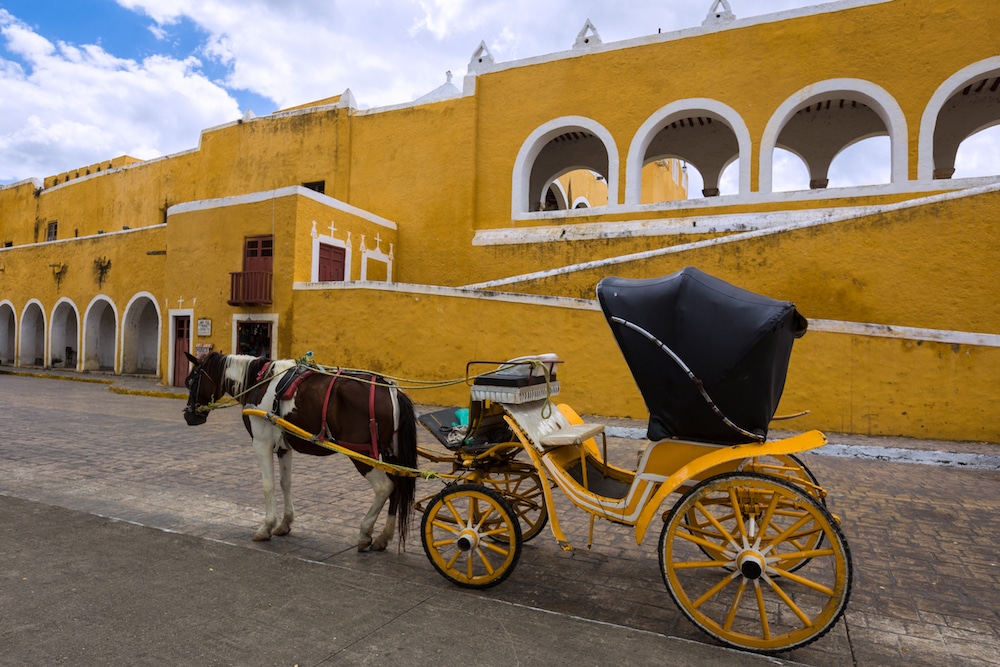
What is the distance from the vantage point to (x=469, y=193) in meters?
17.0

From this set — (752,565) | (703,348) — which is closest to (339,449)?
(703,348)

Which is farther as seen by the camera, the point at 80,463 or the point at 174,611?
the point at 80,463

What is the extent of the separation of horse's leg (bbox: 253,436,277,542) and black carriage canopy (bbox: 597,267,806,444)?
2.83 metres

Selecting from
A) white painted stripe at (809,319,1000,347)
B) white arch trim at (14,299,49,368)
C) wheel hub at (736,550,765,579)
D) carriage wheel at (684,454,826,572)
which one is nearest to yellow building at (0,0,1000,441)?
white painted stripe at (809,319,1000,347)

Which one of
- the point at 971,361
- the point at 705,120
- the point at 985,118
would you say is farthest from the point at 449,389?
the point at 985,118

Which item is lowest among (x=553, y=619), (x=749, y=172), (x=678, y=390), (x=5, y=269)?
(x=553, y=619)

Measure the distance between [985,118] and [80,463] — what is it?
2089cm

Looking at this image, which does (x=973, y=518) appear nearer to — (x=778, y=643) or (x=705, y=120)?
(x=778, y=643)

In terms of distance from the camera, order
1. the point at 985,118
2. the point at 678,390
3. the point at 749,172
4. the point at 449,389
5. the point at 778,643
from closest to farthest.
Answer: the point at 778,643, the point at 678,390, the point at 449,389, the point at 749,172, the point at 985,118

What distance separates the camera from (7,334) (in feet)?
83.1

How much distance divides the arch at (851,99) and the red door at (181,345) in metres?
15.1

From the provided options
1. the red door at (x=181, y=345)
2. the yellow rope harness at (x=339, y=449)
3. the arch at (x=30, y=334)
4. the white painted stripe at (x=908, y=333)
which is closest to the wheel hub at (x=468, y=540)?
the yellow rope harness at (x=339, y=449)

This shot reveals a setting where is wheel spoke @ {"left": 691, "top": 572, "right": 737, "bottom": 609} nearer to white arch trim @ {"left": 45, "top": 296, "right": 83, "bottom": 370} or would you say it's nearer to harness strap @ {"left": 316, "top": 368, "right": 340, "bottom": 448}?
harness strap @ {"left": 316, "top": 368, "right": 340, "bottom": 448}

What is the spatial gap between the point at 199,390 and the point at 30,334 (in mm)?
24425
